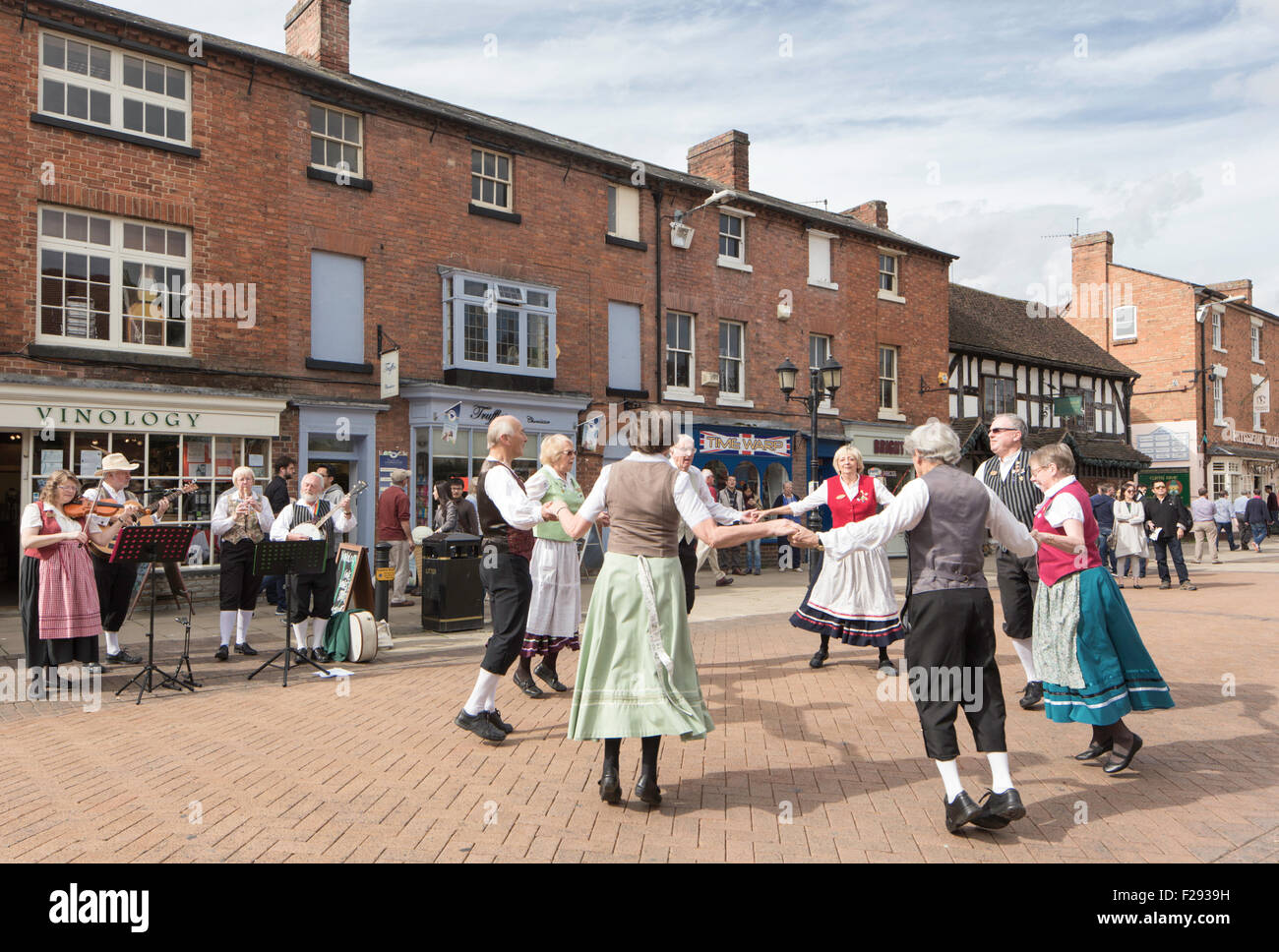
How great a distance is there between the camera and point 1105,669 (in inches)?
195

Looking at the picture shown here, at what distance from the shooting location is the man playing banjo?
8555 millimetres

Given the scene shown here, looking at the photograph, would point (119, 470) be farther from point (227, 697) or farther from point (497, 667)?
point (497, 667)

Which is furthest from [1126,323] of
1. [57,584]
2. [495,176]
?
[57,584]

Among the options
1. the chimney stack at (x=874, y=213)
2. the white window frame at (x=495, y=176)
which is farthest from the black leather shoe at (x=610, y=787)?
the chimney stack at (x=874, y=213)

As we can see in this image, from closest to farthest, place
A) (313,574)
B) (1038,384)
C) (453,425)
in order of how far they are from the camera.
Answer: (313,574) → (453,425) → (1038,384)

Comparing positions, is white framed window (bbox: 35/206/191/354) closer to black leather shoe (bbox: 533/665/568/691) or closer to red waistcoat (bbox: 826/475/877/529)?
black leather shoe (bbox: 533/665/568/691)

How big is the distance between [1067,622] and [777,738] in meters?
1.96

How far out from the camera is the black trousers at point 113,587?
8117 mm

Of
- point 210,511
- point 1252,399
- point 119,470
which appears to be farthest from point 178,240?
point 1252,399

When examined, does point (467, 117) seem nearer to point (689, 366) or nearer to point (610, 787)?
point (689, 366)

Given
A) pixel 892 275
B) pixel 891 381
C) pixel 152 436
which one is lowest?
pixel 152 436

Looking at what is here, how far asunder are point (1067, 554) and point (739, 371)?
16.0 m

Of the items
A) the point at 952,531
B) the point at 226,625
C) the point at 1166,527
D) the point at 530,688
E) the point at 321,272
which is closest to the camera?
the point at 952,531

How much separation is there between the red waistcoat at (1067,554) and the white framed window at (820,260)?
1761cm
